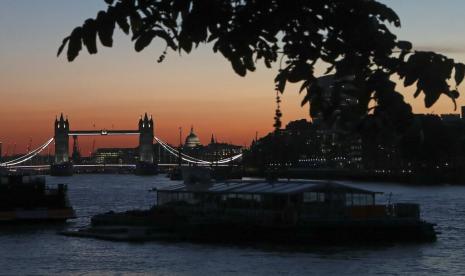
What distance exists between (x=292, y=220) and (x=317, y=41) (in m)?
32.9

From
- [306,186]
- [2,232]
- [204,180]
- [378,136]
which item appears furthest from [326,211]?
[378,136]

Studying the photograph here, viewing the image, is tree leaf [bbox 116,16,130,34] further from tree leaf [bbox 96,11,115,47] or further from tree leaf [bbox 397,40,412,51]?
tree leaf [bbox 397,40,412,51]

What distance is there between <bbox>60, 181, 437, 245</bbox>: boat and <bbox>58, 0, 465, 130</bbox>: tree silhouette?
105 feet

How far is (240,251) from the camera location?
34344 mm

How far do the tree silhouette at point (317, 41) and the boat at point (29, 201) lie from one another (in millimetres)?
45945

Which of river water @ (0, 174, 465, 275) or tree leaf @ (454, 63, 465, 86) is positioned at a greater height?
tree leaf @ (454, 63, 465, 86)

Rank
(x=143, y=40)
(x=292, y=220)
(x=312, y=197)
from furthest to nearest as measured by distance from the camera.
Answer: (x=312, y=197) < (x=292, y=220) < (x=143, y=40)

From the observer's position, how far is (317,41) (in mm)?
4602

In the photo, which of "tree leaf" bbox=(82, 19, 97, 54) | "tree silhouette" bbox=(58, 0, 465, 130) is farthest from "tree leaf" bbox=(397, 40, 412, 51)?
"tree leaf" bbox=(82, 19, 97, 54)

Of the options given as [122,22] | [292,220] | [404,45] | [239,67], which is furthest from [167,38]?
[292,220]

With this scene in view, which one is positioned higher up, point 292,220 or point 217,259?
point 292,220

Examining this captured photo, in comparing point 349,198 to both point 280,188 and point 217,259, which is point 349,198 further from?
point 217,259

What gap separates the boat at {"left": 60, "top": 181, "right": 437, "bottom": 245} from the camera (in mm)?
37031

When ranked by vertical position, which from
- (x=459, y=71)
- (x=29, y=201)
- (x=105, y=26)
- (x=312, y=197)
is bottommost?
(x=29, y=201)
